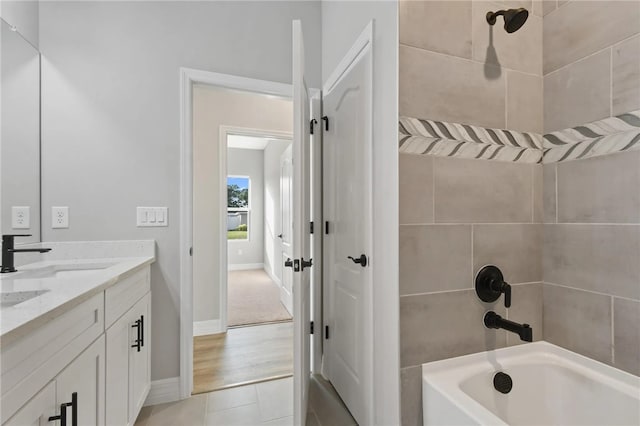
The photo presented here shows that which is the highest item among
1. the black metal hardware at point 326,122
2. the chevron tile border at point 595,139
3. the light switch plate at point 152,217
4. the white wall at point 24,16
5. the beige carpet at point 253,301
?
the white wall at point 24,16

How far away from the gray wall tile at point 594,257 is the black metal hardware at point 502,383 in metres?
0.48

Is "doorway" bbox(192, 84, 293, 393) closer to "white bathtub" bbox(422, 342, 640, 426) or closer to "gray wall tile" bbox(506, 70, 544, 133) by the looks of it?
"white bathtub" bbox(422, 342, 640, 426)

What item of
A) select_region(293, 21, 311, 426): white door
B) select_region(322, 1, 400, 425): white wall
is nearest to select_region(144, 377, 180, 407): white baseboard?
select_region(293, 21, 311, 426): white door

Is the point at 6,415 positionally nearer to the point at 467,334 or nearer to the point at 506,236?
the point at 467,334

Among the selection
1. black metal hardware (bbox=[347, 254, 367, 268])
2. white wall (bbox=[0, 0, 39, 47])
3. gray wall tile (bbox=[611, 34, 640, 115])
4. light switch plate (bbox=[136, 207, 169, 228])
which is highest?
white wall (bbox=[0, 0, 39, 47])

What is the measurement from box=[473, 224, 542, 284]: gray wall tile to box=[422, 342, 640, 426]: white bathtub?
0.33m

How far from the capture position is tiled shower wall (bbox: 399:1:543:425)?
1.15 m

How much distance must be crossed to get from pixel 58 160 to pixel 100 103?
1.37ft

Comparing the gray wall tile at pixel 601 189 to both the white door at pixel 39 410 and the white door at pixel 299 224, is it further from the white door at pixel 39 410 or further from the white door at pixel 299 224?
the white door at pixel 39 410

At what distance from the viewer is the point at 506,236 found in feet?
4.23

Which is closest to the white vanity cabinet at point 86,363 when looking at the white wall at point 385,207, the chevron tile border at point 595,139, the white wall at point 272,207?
the white wall at point 385,207

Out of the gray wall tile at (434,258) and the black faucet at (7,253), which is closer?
the gray wall tile at (434,258)

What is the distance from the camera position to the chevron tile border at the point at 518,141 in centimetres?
110

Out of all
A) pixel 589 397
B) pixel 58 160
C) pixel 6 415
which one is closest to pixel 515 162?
pixel 589 397
